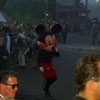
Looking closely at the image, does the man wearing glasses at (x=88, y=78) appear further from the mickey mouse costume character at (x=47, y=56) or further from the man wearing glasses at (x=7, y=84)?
the mickey mouse costume character at (x=47, y=56)

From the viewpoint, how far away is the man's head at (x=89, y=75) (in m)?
2.39

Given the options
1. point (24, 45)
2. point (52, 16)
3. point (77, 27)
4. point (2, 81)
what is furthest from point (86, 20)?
point (2, 81)

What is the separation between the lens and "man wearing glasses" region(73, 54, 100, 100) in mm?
2393

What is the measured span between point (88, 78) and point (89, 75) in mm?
22

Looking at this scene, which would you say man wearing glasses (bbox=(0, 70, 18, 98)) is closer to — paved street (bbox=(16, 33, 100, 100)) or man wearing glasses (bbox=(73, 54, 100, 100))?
man wearing glasses (bbox=(73, 54, 100, 100))

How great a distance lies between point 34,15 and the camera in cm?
4772

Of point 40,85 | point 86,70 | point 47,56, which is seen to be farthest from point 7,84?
point 40,85

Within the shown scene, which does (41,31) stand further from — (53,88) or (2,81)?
(2,81)

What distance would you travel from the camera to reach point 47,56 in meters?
8.45

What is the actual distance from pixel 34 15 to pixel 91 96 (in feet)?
150

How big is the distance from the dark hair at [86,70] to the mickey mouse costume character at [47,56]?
5.65m

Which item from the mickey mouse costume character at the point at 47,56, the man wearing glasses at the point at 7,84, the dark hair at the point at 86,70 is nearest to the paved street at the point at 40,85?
the mickey mouse costume character at the point at 47,56

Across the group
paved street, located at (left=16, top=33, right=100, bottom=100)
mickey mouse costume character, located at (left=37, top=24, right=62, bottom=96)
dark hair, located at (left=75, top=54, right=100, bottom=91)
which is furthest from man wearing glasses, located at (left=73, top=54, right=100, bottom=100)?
mickey mouse costume character, located at (left=37, top=24, right=62, bottom=96)

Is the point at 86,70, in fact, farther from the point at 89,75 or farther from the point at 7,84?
the point at 7,84
